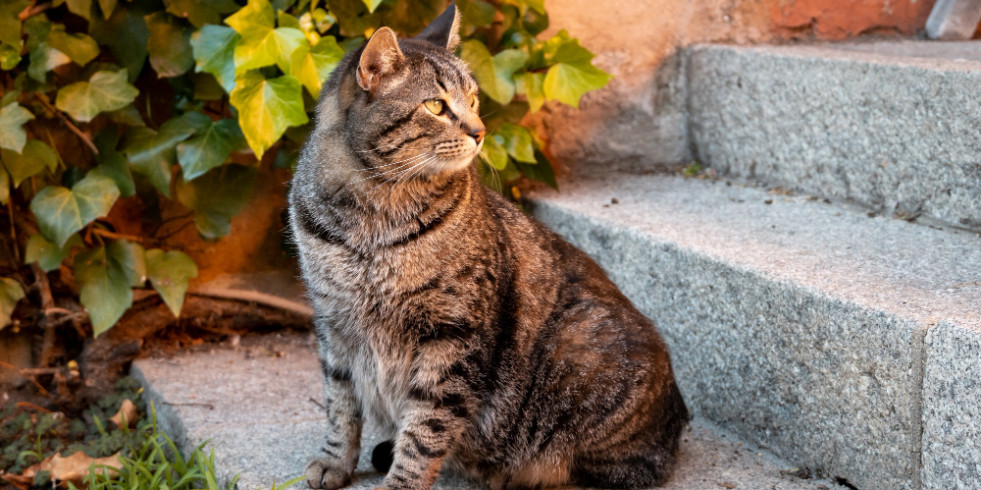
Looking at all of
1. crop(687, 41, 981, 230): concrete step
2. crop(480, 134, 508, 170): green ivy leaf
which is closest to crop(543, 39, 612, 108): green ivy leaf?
crop(480, 134, 508, 170): green ivy leaf

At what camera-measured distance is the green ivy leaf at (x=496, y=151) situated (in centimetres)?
332

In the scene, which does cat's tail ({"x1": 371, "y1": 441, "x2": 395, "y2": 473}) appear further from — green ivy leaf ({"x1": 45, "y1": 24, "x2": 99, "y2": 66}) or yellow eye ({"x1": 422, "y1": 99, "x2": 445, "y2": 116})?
green ivy leaf ({"x1": 45, "y1": 24, "x2": 99, "y2": 66})

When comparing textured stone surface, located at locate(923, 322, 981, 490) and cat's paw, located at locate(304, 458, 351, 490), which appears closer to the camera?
textured stone surface, located at locate(923, 322, 981, 490)

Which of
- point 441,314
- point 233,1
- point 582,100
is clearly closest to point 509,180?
point 582,100

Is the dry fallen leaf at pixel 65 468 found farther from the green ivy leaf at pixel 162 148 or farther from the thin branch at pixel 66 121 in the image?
the thin branch at pixel 66 121

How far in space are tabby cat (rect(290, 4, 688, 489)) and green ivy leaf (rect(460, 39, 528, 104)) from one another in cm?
79

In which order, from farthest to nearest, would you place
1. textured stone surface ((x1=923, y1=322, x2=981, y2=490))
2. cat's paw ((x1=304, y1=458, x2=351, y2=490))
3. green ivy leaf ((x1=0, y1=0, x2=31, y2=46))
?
green ivy leaf ((x1=0, y1=0, x2=31, y2=46))
cat's paw ((x1=304, y1=458, x2=351, y2=490))
textured stone surface ((x1=923, y1=322, x2=981, y2=490))

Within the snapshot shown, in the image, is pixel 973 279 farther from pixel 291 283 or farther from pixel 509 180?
pixel 291 283

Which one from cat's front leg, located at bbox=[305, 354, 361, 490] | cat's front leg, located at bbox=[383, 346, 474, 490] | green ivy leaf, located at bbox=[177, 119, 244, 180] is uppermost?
green ivy leaf, located at bbox=[177, 119, 244, 180]

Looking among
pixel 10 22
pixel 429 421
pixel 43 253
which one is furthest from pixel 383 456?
pixel 10 22

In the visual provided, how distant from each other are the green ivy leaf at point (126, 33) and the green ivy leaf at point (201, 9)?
15cm

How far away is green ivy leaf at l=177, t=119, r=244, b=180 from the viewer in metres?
3.03

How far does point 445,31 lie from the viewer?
248 centimetres

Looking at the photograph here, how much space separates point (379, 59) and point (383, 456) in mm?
1080
